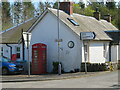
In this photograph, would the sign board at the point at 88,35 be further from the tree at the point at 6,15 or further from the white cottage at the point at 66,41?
the tree at the point at 6,15

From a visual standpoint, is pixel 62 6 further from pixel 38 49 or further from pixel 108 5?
pixel 108 5

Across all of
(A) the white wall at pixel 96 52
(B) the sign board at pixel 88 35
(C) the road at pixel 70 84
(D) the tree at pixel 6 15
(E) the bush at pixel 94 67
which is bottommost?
(C) the road at pixel 70 84

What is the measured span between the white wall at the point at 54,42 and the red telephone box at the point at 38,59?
4.39 feet

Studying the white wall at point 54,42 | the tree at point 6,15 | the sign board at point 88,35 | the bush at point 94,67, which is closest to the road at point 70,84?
the sign board at point 88,35

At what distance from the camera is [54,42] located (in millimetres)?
26234

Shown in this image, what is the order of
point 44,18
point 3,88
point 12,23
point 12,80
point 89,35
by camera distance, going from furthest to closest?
1. point 12,23
2. point 44,18
3. point 89,35
4. point 12,80
5. point 3,88

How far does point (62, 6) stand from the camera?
2905 cm

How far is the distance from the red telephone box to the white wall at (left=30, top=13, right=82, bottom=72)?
52.6 inches

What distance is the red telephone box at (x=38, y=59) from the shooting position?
2489 cm

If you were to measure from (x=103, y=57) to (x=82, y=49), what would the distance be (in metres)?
4.59

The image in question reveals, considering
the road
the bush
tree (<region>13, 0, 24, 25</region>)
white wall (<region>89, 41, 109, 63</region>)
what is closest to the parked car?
the bush

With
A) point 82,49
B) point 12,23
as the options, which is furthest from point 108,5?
point 82,49

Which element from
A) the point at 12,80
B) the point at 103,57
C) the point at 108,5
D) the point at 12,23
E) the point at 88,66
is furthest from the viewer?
the point at 108,5

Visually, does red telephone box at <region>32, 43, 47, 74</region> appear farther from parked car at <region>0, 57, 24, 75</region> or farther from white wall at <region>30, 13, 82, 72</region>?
parked car at <region>0, 57, 24, 75</region>
